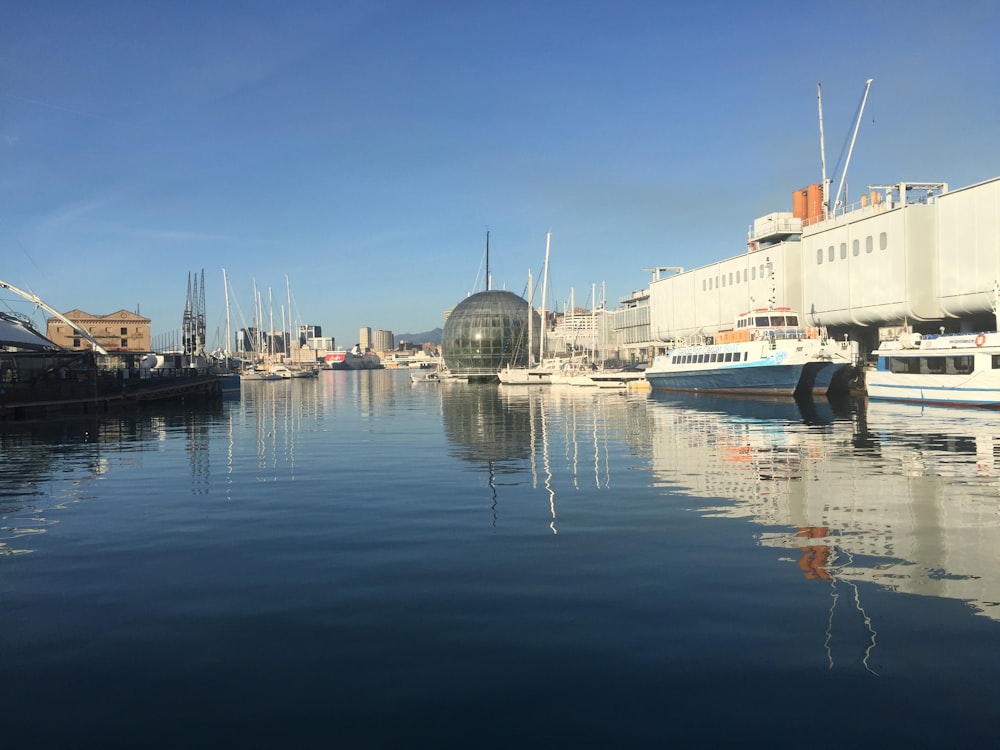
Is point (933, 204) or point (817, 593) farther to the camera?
point (933, 204)

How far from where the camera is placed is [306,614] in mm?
11297

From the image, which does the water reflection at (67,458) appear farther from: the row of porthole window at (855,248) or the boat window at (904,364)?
the row of porthole window at (855,248)

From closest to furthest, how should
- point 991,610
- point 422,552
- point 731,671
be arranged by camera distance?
point 731,671 → point 991,610 → point 422,552

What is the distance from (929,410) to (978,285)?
2049 centimetres

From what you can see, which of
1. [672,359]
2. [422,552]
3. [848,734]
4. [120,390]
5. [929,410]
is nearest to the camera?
[848,734]

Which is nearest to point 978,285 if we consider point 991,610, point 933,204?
point 933,204

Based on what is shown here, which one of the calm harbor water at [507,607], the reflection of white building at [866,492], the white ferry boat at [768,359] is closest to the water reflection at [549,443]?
the calm harbor water at [507,607]

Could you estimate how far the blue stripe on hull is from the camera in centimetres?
6725

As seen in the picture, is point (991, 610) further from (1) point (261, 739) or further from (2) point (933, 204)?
(2) point (933, 204)

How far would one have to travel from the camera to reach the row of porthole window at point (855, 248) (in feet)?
247

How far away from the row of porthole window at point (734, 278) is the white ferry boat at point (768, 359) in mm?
21347

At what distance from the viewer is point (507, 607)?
449 inches

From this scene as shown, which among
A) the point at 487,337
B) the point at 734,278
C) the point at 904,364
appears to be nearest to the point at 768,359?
the point at 904,364

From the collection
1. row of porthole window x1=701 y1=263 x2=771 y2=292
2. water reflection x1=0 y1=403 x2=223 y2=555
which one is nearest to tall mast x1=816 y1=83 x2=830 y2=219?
row of porthole window x1=701 y1=263 x2=771 y2=292
